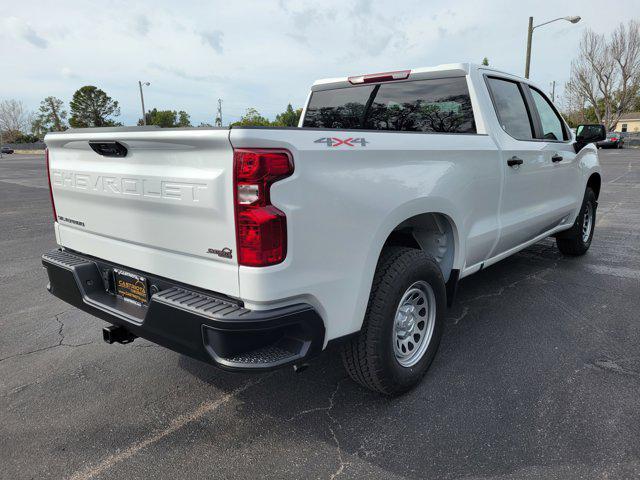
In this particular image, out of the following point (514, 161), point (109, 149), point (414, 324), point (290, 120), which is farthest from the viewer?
point (290, 120)

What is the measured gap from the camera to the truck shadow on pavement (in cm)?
232

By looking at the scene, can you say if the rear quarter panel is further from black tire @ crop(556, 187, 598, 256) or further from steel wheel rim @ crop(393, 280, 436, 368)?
black tire @ crop(556, 187, 598, 256)

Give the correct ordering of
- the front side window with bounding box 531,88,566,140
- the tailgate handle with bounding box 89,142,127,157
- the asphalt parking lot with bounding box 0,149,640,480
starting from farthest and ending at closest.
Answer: the front side window with bounding box 531,88,566,140
the tailgate handle with bounding box 89,142,127,157
the asphalt parking lot with bounding box 0,149,640,480

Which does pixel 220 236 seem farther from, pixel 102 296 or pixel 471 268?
pixel 471 268

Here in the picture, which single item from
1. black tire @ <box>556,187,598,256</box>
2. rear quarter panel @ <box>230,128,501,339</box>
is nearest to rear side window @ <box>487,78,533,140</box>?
rear quarter panel @ <box>230,128,501,339</box>

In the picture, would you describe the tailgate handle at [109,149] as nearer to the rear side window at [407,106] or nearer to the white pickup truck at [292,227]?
the white pickup truck at [292,227]

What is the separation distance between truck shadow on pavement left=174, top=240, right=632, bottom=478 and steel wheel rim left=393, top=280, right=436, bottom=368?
23cm

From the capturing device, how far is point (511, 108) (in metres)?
3.96

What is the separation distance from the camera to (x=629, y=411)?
267cm

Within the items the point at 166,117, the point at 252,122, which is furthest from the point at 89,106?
the point at 252,122

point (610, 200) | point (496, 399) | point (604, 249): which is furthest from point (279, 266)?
point (610, 200)

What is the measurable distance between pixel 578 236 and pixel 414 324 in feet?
12.1

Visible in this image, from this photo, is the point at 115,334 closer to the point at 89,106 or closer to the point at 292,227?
the point at 292,227

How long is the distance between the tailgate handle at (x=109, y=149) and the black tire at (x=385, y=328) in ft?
4.79
